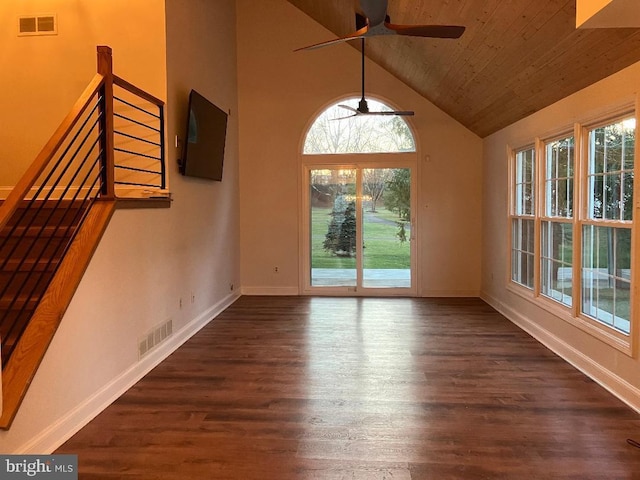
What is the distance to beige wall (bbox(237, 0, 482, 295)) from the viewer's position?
23.2 feet

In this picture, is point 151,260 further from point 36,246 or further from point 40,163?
point 40,163

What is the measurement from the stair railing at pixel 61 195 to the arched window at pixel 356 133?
3.27m

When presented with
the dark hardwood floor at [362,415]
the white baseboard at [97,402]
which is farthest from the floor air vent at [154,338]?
the dark hardwood floor at [362,415]

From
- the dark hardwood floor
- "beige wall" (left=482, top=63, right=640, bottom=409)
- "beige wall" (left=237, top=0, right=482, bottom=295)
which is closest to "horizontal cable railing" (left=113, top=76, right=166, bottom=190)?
the dark hardwood floor

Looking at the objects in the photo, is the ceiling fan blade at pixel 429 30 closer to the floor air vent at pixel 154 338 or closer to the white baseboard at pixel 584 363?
the white baseboard at pixel 584 363

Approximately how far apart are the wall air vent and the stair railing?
1008 millimetres

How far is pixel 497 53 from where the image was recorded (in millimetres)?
4062

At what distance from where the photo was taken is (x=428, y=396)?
10.9ft

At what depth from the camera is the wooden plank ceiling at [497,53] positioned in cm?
313

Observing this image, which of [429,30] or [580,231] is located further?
[580,231]

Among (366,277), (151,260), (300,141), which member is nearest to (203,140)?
(151,260)

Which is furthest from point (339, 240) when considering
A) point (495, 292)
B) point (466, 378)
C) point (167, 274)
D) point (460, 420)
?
point (460, 420)
